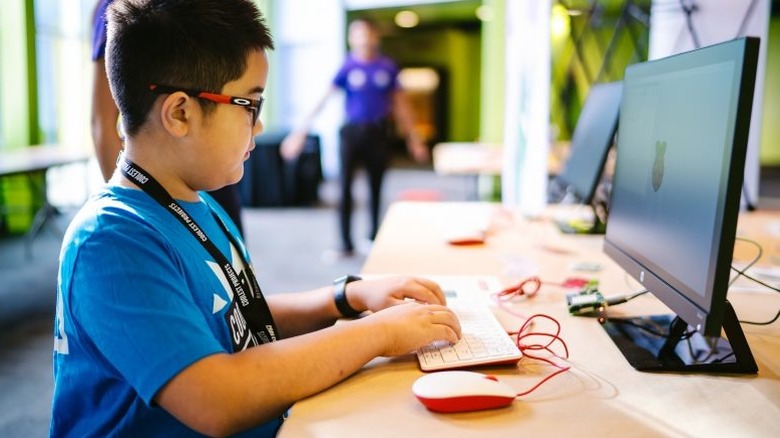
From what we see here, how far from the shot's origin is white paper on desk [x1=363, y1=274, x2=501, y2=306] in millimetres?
1272

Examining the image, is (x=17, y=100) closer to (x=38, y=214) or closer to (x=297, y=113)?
(x=38, y=214)

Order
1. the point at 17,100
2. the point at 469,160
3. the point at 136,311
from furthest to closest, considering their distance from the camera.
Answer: the point at 17,100 → the point at 469,160 → the point at 136,311

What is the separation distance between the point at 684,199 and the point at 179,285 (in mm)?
705

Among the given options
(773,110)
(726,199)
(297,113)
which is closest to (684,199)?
(726,199)

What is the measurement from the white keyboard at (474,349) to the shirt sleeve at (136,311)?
33 cm

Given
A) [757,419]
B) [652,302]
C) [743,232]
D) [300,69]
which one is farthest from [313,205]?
[757,419]

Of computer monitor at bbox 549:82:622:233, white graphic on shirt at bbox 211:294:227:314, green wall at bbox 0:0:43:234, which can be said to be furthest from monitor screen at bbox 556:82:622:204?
green wall at bbox 0:0:43:234

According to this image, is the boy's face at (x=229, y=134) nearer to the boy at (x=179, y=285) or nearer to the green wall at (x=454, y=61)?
the boy at (x=179, y=285)

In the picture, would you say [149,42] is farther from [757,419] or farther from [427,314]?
[757,419]

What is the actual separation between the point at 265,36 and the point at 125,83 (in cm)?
21

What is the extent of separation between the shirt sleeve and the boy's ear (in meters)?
0.16

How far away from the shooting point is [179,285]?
2.62 ft

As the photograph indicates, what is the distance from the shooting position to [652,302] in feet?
4.29

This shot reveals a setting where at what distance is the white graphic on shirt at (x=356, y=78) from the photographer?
4.70 m
